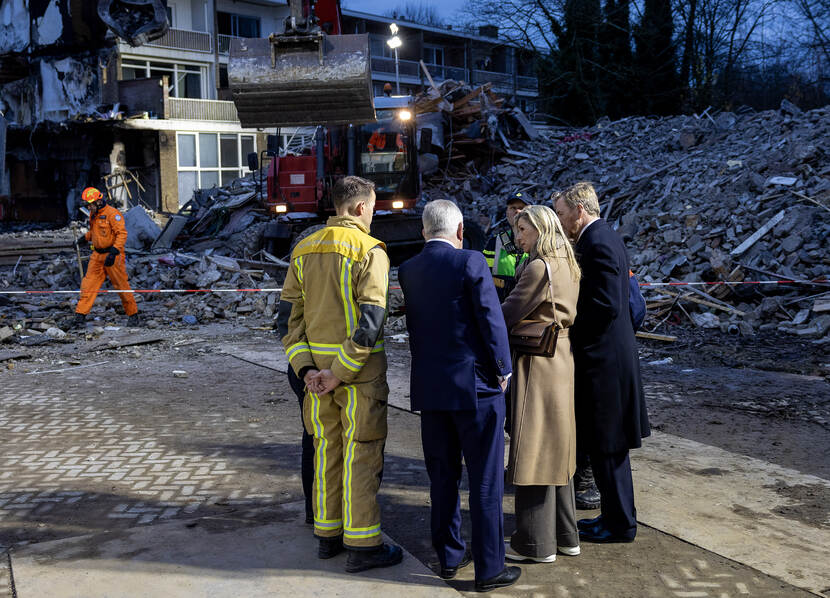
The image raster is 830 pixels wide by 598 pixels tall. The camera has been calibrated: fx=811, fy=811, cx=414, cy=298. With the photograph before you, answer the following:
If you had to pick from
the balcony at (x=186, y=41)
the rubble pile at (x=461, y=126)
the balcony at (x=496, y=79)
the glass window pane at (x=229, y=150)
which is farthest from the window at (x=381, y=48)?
the rubble pile at (x=461, y=126)

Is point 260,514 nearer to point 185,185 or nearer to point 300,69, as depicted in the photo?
point 300,69

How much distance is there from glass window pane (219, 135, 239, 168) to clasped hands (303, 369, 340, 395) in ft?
107

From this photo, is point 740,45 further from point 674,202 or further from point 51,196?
point 51,196

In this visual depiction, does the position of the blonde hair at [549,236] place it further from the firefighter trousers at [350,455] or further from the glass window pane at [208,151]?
the glass window pane at [208,151]

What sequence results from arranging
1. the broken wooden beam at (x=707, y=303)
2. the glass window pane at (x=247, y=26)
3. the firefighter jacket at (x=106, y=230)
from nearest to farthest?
the broken wooden beam at (x=707, y=303)
the firefighter jacket at (x=106, y=230)
the glass window pane at (x=247, y=26)

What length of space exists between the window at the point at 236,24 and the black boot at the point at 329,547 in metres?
38.0

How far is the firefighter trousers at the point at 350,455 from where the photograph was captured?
3.82 meters

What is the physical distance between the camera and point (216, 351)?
10289 millimetres

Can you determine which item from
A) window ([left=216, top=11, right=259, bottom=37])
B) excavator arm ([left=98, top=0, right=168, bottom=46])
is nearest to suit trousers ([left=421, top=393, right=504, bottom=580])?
excavator arm ([left=98, top=0, right=168, bottom=46])

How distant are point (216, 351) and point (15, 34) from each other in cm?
2984

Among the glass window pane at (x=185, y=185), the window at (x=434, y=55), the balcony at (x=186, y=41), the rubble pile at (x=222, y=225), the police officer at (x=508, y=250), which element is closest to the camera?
the police officer at (x=508, y=250)

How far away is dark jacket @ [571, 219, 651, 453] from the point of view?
419 cm

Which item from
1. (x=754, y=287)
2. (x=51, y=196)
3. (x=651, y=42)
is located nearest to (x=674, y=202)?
(x=754, y=287)

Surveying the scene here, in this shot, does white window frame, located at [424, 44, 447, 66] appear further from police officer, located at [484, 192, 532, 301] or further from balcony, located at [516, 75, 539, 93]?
police officer, located at [484, 192, 532, 301]
